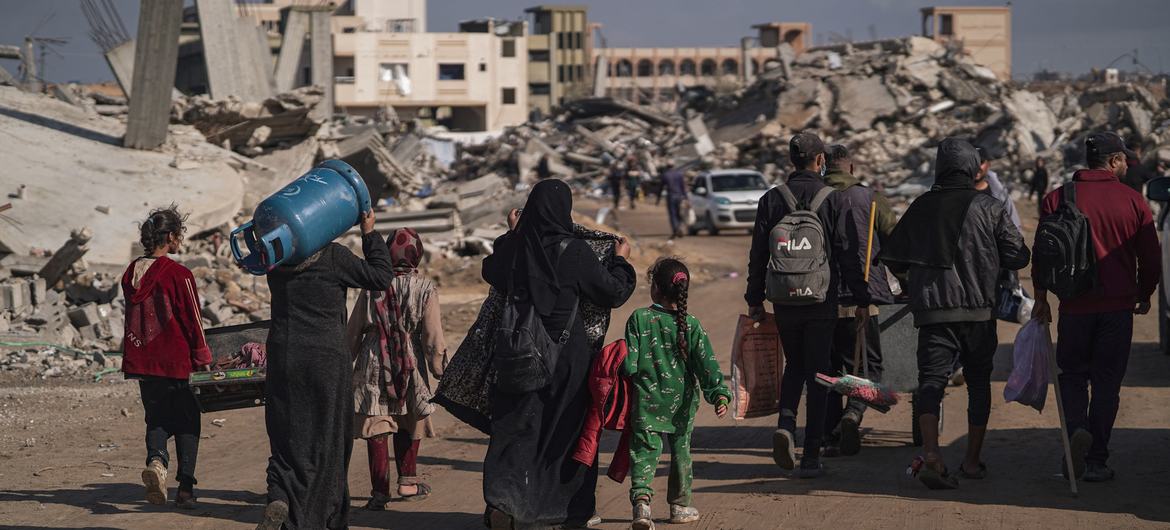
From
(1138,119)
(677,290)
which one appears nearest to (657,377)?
(677,290)

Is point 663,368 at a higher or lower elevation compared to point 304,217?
lower

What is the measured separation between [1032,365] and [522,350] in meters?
3.05

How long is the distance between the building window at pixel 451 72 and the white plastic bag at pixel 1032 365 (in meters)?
80.5

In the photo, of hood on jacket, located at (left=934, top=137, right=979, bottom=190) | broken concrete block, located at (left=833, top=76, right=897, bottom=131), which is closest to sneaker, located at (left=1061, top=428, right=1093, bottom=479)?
hood on jacket, located at (left=934, top=137, right=979, bottom=190)

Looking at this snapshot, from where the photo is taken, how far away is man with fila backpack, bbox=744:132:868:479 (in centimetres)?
704

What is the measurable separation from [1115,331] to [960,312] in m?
0.94

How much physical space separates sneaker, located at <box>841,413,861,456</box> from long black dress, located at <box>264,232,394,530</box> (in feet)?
11.4

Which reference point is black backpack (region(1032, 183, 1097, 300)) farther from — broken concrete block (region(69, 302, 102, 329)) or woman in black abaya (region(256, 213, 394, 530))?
broken concrete block (region(69, 302, 102, 329))

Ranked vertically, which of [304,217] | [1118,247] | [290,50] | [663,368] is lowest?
[663,368]

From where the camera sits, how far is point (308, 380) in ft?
18.5

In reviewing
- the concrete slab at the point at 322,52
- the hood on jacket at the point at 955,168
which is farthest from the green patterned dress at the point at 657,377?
the concrete slab at the point at 322,52

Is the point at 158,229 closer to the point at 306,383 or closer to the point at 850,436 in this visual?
the point at 306,383

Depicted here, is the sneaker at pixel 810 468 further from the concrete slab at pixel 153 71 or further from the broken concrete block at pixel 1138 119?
the broken concrete block at pixel 1138 119

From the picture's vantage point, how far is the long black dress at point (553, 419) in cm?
592
